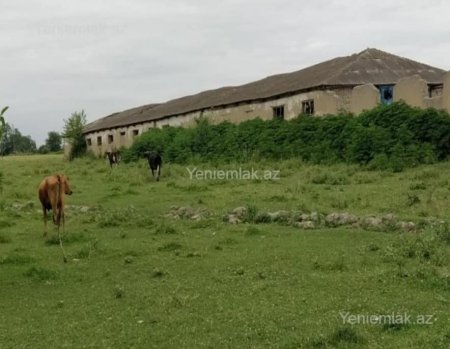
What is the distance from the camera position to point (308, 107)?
3027 cm

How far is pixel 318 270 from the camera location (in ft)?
31.7

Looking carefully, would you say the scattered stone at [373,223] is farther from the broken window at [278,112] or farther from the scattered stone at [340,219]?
the broken window at [278,112]

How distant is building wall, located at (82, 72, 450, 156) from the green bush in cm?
72

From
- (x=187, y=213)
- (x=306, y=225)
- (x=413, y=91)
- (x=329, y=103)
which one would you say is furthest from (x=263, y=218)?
(x=329, y=103)

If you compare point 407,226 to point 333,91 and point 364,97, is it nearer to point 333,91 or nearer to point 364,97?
point 364,97

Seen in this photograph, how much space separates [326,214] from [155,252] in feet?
15.3

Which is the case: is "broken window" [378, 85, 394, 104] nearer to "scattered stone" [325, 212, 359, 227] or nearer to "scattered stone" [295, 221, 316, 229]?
"scattered stone" [325, 212, 359, 227]

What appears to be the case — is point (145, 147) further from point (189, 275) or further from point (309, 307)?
point (309, 307)

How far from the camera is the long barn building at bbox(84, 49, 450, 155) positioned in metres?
24.4

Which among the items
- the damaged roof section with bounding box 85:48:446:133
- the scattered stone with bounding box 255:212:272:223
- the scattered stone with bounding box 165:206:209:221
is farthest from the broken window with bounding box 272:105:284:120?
the scattered stone with bounding box 255:212:272:223

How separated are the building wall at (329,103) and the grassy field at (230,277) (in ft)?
22.0

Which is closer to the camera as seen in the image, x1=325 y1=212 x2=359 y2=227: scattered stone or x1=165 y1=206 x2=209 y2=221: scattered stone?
x1=325 y1=212 x2=359 y2=227: scattered stone

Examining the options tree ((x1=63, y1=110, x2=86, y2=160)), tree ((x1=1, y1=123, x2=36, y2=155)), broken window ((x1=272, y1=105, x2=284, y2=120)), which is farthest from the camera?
tree ((x1=1, y1=123, x2=36, y2=155))

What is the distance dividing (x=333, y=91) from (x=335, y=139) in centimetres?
383
